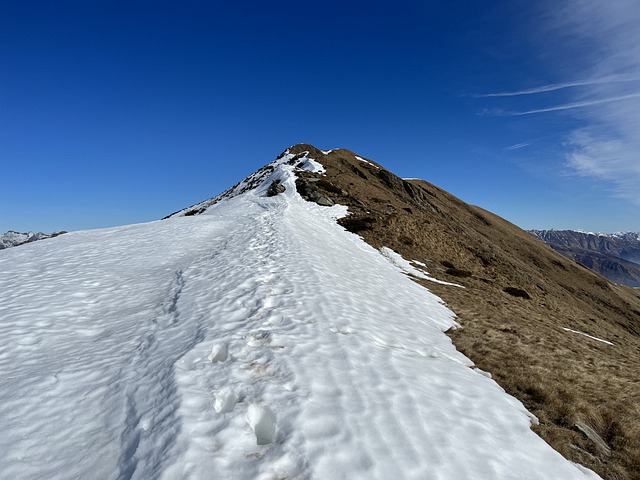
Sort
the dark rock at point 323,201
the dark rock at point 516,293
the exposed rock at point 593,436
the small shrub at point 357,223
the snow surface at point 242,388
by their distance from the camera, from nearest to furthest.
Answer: the snow surface at point 242,388, the exposed rock at point 593,436, the dark rock at point 516,293, the small shrub at point 357,223, the dark rock at point 323,201

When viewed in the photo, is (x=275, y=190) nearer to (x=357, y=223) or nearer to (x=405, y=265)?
(x=357, y=223)

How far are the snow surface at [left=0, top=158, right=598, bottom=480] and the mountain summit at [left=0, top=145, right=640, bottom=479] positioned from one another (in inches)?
1.3

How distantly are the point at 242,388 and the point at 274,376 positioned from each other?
67 cm

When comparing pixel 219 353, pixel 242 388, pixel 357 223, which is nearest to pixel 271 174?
pixel 357 223

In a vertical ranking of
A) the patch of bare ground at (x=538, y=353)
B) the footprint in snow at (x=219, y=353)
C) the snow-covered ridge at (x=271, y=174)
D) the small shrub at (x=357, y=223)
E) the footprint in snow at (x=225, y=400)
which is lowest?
the footprint in snow at (x=225, y=400)

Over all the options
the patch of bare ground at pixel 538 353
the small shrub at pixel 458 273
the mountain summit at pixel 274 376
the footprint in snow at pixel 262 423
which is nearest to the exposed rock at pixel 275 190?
the patch of bare ground at pixel 538 353

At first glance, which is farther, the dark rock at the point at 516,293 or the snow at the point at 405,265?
the dark rock at the point at 516,293

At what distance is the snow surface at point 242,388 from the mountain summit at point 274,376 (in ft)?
0.11

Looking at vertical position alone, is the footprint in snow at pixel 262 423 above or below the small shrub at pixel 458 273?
below

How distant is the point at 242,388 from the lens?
580 cm

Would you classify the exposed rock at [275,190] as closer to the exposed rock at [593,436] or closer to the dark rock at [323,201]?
the dark rock at [323,201]

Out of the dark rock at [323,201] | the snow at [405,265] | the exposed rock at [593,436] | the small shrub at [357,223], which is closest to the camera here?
the exposed rock at [593,436]

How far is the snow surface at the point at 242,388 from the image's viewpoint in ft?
14.8

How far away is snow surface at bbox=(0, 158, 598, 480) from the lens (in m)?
4.51
